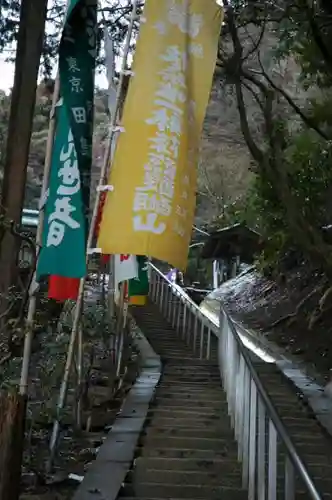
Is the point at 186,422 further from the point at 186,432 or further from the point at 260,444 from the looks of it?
the point at 260,444

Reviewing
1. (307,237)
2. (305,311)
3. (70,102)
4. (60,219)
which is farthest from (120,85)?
(305,311)

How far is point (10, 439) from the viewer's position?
327cm

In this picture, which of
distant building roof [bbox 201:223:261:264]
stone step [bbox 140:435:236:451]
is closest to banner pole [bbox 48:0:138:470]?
stone step [bbox 140:435:236:451]

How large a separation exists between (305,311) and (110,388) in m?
5.45

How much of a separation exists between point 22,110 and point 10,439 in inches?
201

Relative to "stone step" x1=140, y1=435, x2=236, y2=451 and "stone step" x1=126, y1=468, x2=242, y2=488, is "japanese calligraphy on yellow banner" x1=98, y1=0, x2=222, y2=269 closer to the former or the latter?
"stone step" x1=126, y1=468, x2=242, y2=488

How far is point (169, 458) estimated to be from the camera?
5605 millimetres

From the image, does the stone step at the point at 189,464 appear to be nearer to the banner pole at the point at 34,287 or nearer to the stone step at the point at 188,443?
the stone step at the point at 188,443

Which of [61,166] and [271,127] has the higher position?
[271,127]

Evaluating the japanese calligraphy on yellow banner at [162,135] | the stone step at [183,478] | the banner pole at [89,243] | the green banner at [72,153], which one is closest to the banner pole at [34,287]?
the green banner at [72,153]

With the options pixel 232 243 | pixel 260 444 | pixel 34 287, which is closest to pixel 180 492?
pixel 260 444

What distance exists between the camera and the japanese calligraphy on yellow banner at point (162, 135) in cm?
442

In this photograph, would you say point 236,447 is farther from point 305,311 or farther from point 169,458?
point 305,311

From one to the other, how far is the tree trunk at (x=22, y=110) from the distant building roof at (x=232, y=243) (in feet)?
36.8
